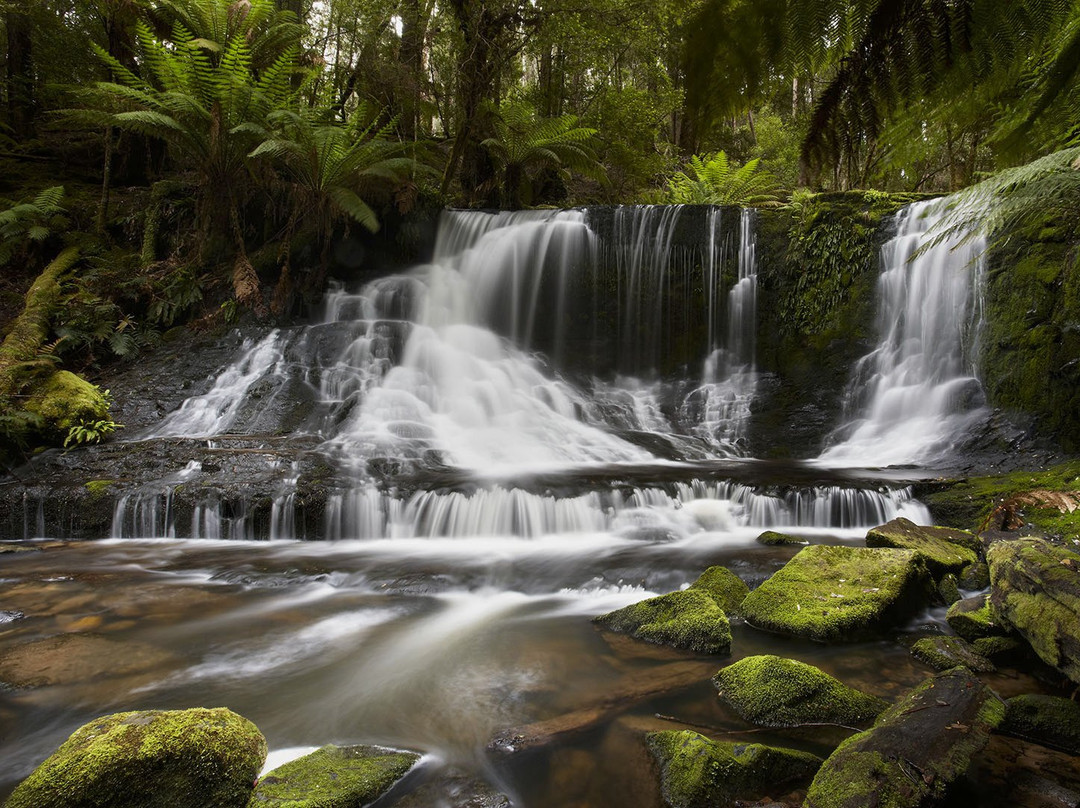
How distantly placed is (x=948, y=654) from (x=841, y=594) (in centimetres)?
61

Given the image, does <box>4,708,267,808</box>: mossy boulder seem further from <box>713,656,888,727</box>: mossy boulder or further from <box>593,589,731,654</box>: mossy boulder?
<box>593,589,731,654</box>: mossy boulder

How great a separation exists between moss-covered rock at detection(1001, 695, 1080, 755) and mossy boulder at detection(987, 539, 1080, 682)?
0.14 meters

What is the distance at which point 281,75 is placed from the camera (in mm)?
9672

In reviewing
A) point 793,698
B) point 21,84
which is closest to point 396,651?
point 793,698

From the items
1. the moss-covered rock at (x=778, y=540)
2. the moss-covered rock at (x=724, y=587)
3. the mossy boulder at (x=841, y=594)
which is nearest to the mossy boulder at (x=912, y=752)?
the mossy boulder at (x=841, y=594)

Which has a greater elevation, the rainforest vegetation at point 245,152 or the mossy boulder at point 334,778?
the rainforest vegetation at point 245,152

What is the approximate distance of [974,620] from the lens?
3.26 m

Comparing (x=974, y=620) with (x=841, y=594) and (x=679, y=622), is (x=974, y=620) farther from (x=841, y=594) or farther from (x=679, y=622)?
(x=679, y=622)

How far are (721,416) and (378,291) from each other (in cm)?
633

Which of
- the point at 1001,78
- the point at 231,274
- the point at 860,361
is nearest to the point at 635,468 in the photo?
the point at 860,361

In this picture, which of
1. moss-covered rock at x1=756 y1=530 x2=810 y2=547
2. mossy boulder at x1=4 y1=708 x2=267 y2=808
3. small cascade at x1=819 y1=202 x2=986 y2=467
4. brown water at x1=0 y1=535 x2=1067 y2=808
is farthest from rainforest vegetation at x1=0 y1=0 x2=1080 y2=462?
mossy boulder at x1=4 y1=708 x2=267 y2=808

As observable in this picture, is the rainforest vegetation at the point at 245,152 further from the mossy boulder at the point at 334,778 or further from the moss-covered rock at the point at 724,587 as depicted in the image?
the mossy boulder at the point at 334,778

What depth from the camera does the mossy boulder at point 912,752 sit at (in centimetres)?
192

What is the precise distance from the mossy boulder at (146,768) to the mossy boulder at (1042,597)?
321 centimetres
